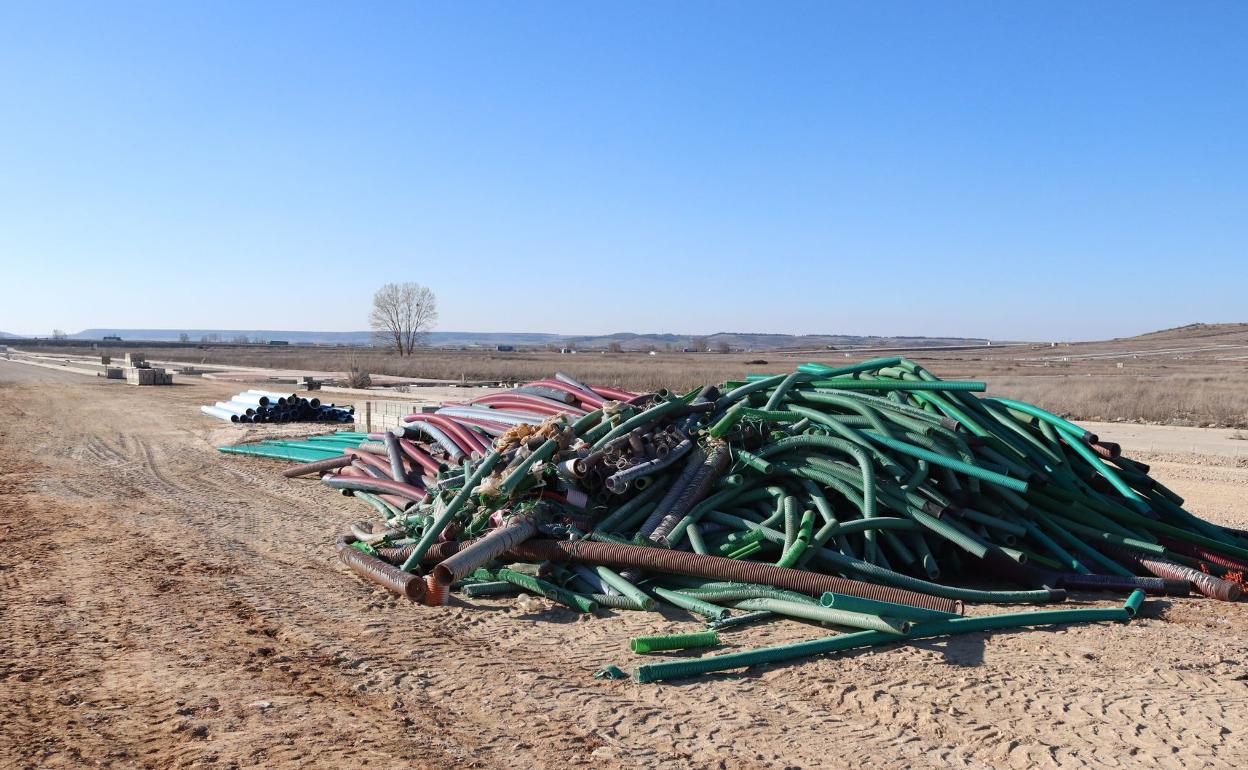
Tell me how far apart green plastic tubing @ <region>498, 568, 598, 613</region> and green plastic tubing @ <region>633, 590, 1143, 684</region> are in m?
1.36

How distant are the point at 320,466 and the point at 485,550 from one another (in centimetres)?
732

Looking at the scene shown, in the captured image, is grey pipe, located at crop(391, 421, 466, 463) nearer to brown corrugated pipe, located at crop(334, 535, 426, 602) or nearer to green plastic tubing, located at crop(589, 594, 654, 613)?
brown corrugated pipe, located at crop(334, 535, 426, 602)

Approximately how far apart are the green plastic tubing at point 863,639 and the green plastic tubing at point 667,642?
0.13 metres

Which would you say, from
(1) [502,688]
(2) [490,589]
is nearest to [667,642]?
(1) [502,688]

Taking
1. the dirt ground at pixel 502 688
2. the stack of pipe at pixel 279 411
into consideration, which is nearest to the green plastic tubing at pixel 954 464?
the dirt ground at pixel 502 688

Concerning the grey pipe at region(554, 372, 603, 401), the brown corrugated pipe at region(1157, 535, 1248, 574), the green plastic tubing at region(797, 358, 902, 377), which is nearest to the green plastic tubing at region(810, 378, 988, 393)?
the green plastic tubing at region(797, 358, 902, 377)

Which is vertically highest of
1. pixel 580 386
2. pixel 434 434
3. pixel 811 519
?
pixel 580 386

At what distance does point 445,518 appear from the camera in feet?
25.6

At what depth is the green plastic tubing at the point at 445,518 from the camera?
7.65 meters

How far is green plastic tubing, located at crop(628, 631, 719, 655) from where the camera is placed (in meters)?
5.85

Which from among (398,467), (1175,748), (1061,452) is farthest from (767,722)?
(398,467)

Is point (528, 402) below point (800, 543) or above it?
above

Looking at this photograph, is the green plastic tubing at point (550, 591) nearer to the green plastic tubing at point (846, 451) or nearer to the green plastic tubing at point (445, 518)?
the green plastic tubing at point (445, 518)

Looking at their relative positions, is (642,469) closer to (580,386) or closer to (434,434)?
(580,386)
